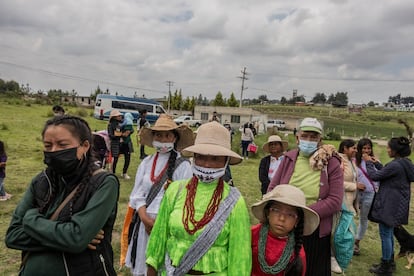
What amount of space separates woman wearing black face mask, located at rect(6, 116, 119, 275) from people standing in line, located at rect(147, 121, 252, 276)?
0.35 m

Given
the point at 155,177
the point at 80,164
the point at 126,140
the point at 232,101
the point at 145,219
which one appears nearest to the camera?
the point at 80,164

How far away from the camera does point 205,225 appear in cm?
192

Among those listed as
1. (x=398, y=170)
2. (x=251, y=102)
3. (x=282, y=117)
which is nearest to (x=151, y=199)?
(x=398, y=170)

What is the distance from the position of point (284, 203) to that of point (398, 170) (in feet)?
Answer: 9.59

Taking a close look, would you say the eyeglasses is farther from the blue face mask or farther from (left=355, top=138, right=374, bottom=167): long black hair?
(left=355, top=138, right=374, bottom=167): long black hair

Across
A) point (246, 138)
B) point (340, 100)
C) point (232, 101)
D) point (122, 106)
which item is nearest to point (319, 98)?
point (340, 100)

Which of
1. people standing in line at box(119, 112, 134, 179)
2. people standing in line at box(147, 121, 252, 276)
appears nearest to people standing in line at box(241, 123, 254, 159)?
people standing in line at box(119, 112, 134, 179)

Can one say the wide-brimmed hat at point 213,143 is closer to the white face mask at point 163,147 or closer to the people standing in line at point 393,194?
the white face mask at point 163,147

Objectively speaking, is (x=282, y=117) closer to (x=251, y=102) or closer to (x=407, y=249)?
(x=407, y=249)

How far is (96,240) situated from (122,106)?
3440 centimetres

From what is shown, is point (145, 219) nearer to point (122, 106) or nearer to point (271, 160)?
point (271, 160)

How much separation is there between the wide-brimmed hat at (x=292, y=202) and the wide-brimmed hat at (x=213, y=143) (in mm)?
339

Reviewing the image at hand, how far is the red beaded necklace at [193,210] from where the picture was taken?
1.93 metres

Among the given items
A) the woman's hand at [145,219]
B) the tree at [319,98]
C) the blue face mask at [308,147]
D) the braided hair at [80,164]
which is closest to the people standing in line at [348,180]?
the blue face mask at [308,147]
